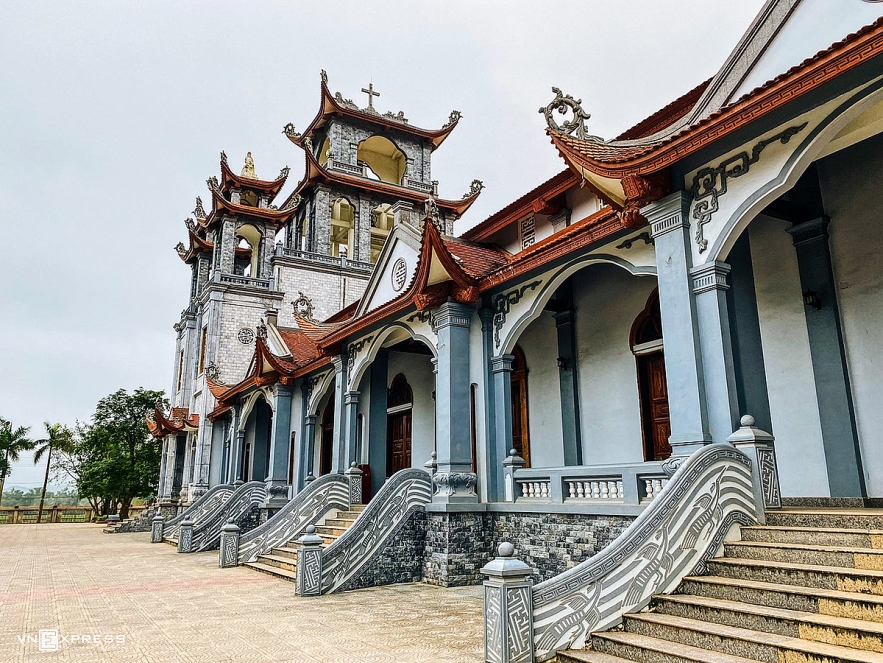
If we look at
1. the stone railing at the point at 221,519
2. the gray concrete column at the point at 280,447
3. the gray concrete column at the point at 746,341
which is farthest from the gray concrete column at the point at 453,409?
the stone railing at the point at 221,519

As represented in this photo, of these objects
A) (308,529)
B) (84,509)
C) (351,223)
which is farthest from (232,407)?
(84,509)

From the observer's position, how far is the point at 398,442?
1566cm

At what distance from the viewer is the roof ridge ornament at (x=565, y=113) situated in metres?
7.39

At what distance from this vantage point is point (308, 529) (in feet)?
29.5

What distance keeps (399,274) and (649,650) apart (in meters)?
8.85

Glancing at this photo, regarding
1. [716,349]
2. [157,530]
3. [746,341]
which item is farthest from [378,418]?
[157,530]

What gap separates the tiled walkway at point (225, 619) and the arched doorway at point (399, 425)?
4896 millimetres

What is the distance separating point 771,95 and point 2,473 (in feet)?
163

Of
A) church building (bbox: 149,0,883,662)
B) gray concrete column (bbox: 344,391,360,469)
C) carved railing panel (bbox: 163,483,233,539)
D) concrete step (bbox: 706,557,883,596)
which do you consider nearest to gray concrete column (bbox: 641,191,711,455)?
church building (bbox: 149,0,883,662)

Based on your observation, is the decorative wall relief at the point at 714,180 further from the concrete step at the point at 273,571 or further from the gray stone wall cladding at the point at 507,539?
the concrete step at the point at 273,571

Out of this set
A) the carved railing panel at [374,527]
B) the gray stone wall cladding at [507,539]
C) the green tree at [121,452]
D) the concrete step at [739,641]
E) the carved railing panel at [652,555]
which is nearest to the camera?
the concrete step at [739,641]

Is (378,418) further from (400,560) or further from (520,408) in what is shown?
(400,560)

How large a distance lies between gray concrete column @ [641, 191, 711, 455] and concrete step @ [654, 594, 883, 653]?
1.85m

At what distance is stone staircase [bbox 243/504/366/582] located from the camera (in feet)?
34.9
